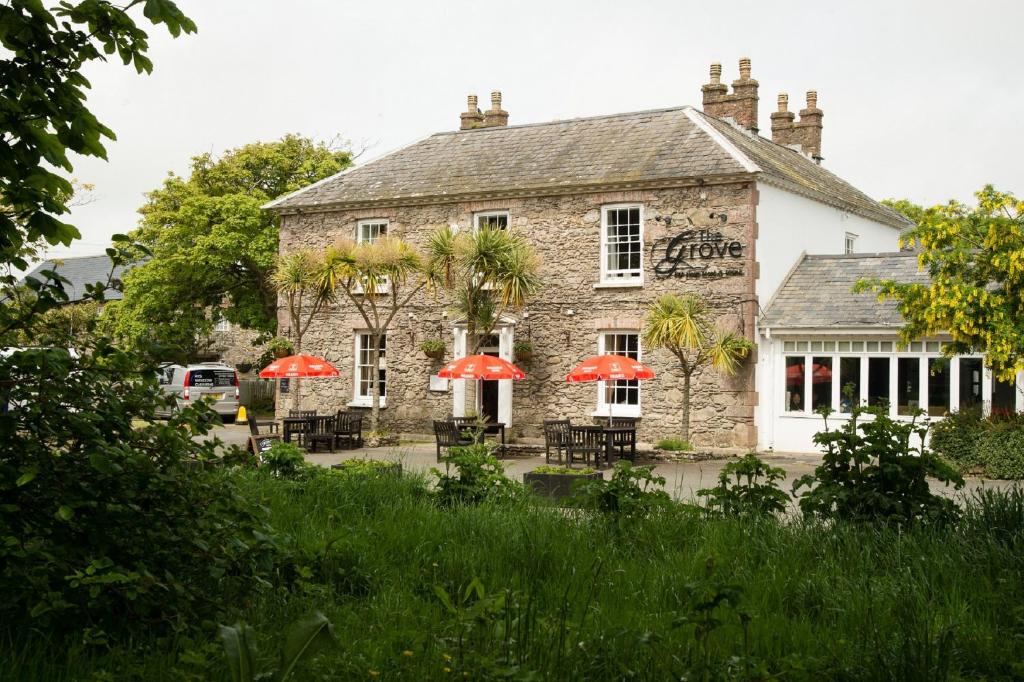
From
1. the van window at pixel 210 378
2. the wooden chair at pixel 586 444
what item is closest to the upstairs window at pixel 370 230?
the wooden chair at pixel 586 444

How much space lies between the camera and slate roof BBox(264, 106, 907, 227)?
24.4m

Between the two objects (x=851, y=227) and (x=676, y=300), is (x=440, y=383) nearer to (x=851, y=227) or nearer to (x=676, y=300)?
(x=676, y=300)

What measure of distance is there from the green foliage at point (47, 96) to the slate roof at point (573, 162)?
19439 mm

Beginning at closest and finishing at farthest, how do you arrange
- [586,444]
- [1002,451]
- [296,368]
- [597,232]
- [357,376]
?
[1002,451] < [586,444] < [296,368] < [597,232] < [357,376]

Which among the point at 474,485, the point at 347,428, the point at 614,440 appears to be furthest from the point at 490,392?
the point at 474,485

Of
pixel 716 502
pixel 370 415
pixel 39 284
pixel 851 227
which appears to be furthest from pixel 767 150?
pixel 39 284

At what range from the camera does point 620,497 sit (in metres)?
8.50

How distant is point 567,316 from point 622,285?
1.53 meters

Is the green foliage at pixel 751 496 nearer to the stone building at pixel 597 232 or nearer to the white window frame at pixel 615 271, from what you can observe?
the stone building at pixel 597 232

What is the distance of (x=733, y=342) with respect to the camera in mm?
22453

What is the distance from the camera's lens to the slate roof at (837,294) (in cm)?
2262

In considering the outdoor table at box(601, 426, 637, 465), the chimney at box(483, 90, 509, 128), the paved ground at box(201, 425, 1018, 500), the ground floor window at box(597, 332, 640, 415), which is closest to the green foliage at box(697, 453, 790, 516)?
the paved ground at box(201, 425, 1018, 500)

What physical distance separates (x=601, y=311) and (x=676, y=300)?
299 cm

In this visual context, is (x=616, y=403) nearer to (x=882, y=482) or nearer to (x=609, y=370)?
(x=609, y=370)
